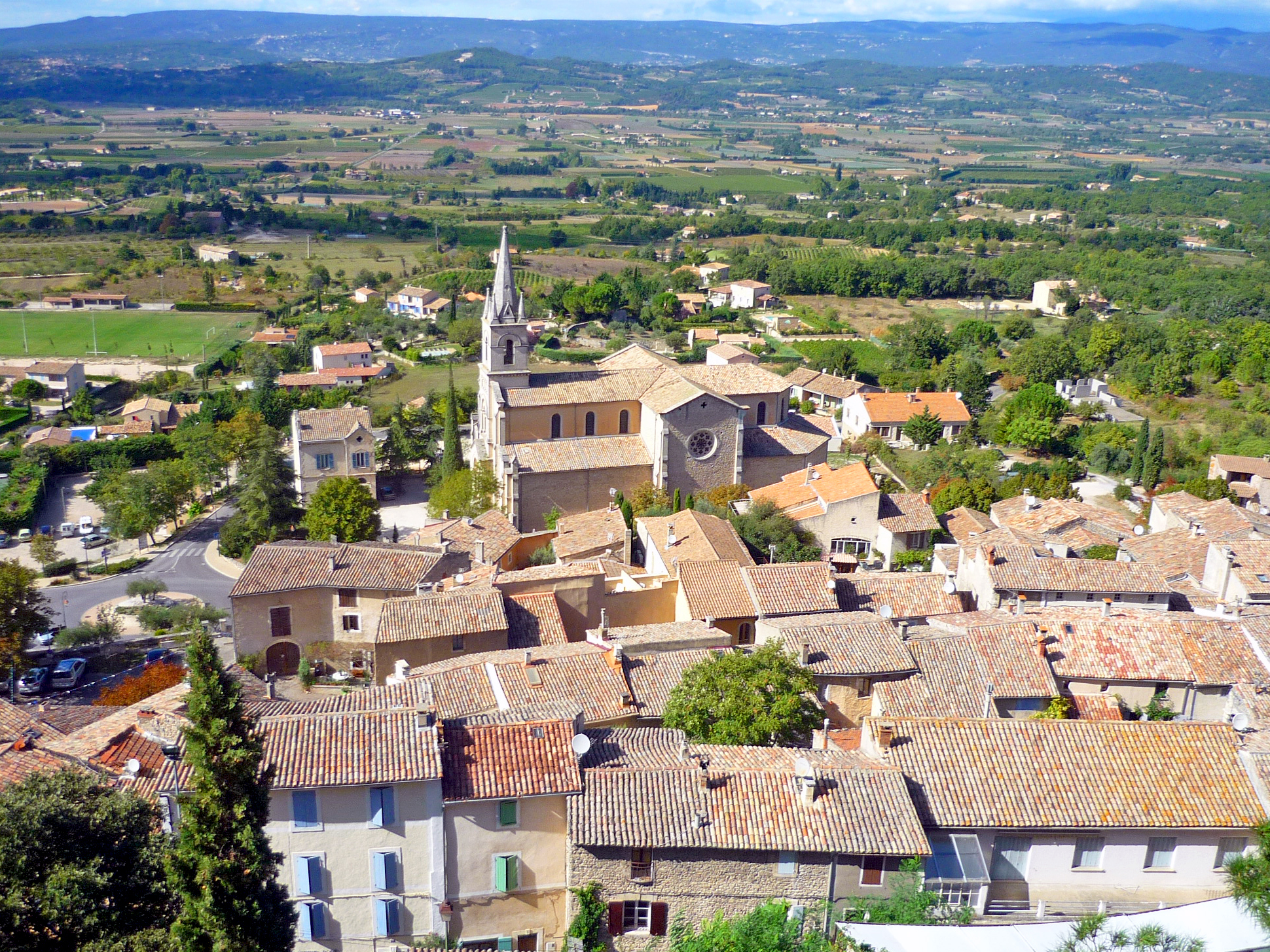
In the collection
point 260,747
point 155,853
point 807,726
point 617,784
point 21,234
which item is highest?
point 260,747

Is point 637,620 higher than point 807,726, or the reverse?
point 807,726

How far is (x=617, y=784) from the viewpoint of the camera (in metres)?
19.5

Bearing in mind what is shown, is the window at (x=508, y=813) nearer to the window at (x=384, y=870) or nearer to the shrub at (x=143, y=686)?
the window at (x=384, y=870)

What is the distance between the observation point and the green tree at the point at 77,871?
1461 cm

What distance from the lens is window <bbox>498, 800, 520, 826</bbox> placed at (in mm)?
19312

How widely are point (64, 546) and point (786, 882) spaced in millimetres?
44403

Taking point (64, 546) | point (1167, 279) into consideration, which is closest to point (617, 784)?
point (64, 546)

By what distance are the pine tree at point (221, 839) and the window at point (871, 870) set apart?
9.13 metres

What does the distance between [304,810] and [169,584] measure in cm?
2963

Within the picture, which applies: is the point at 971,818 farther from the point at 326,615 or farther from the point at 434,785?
the point at 326,615

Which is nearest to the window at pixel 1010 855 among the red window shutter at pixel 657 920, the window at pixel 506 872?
the red window shutter at pixel 657 920

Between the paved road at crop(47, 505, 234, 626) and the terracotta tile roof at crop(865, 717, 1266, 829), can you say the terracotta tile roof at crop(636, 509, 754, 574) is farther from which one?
the paved road at crop(47, 505, 234, 626)

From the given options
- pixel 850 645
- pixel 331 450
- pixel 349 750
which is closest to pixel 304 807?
pixel 349 750

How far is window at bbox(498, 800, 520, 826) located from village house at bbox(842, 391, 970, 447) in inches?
1850
